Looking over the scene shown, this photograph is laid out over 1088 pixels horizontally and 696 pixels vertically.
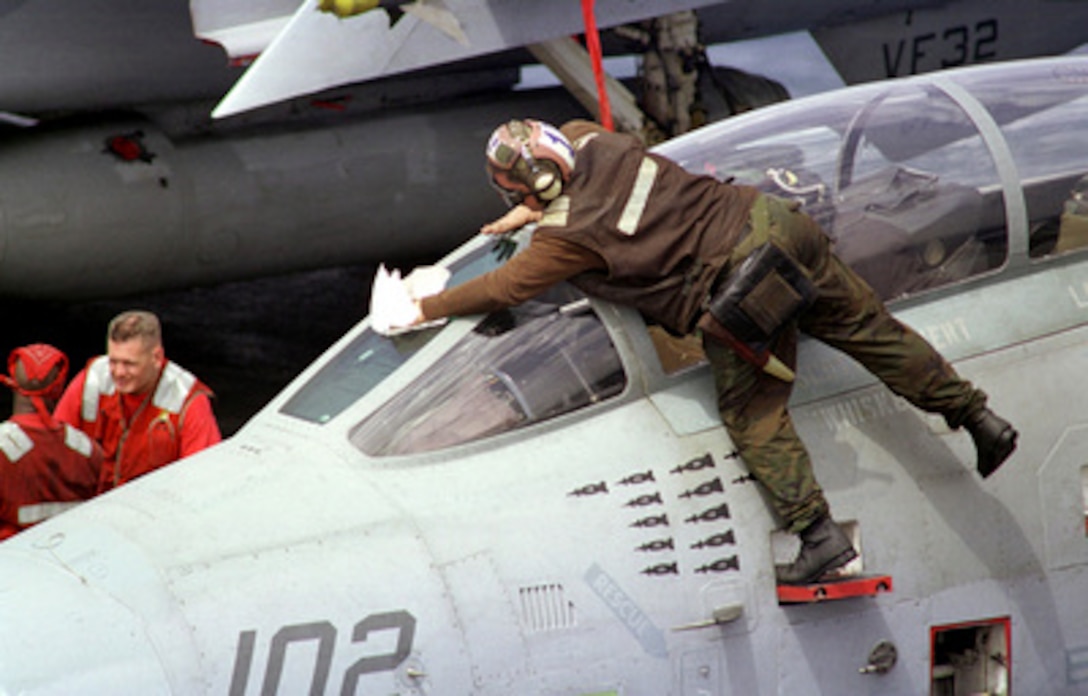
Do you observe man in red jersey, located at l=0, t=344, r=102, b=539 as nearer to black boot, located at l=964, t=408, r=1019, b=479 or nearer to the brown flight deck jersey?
the brown flight deck jersey

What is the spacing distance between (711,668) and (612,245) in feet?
3.95

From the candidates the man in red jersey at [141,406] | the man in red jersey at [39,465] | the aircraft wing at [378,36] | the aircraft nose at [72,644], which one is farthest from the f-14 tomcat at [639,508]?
the aircraft wing at [378,36]

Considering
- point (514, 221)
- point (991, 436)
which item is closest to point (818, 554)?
point (991, 436)

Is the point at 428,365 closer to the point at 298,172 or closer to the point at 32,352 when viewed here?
the point at 32,352

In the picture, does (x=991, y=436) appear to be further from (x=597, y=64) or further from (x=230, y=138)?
(x=230, y=138)

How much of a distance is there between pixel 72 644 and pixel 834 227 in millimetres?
2581

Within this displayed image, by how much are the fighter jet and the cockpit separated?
519cm

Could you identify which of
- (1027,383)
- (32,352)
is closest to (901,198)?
(1027,383)

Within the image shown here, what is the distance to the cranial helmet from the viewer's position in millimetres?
4754

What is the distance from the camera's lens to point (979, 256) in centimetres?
515

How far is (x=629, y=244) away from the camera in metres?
4.68

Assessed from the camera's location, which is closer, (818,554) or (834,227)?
(818,554)

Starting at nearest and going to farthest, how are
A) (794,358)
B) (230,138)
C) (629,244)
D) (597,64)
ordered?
(629,244) → (794,358) → (597,64) → (230,138)

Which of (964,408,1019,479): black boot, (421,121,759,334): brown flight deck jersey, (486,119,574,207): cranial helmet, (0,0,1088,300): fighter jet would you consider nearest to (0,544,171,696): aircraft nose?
(421,121,759,334): brown flight deck jersey
